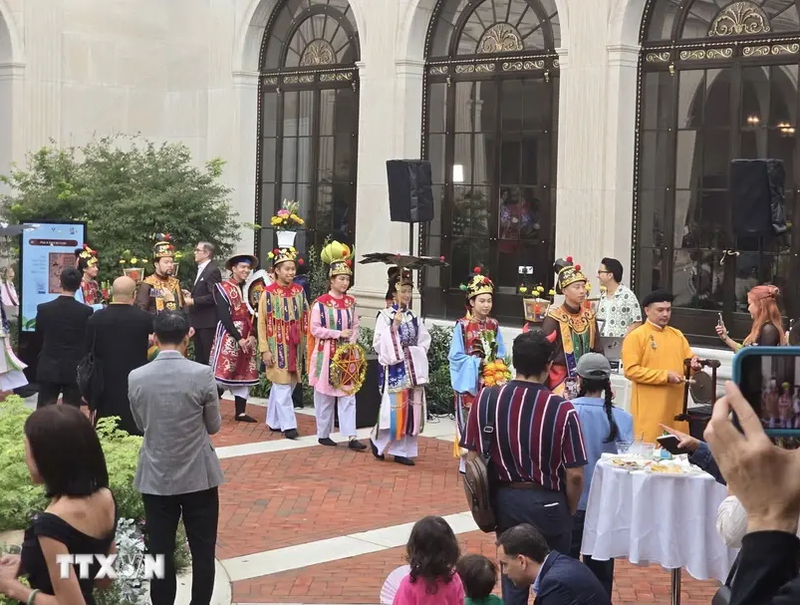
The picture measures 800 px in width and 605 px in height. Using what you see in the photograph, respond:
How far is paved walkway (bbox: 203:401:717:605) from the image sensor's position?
817 cm

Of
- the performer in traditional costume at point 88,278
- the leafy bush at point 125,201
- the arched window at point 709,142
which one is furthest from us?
the leafy bush at point 125,201

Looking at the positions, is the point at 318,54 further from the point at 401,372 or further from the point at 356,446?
the point at 401,372

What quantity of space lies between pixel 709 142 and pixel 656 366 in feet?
20.1

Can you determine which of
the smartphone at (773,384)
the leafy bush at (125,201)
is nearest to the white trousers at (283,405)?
the leafy bush at (125,201)

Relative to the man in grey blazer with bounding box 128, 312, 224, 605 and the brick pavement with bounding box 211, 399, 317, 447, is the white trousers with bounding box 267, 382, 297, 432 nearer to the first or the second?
the brick pavement with bounding box 211, 399, 317, 447

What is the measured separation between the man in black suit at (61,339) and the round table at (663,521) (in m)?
5.73

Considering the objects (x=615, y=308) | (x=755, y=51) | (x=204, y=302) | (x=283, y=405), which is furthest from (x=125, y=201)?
(x=755, y=51)

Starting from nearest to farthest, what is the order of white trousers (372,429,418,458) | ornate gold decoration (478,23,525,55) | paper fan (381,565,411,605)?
1. paper fan (381,565,411,605)
2. white trousers (372,429,418,458)
3. ornate gold decoration (478,23,525,55)

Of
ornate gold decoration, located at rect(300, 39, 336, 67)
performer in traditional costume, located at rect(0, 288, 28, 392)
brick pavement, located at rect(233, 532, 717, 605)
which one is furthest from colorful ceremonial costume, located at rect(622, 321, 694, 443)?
ornate gold decoration, located at rect(300, 39, 336, 67)

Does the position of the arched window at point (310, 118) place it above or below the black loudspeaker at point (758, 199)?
above

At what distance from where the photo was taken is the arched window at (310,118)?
19.8 m

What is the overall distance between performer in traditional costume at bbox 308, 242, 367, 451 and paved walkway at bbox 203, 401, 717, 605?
31 cm

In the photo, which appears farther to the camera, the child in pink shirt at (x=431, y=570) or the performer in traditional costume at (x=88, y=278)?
the performer in traditional costume at (x=88, y=278)

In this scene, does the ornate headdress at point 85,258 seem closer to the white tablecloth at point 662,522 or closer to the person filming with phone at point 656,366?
the person filming with phone at point 656,366
